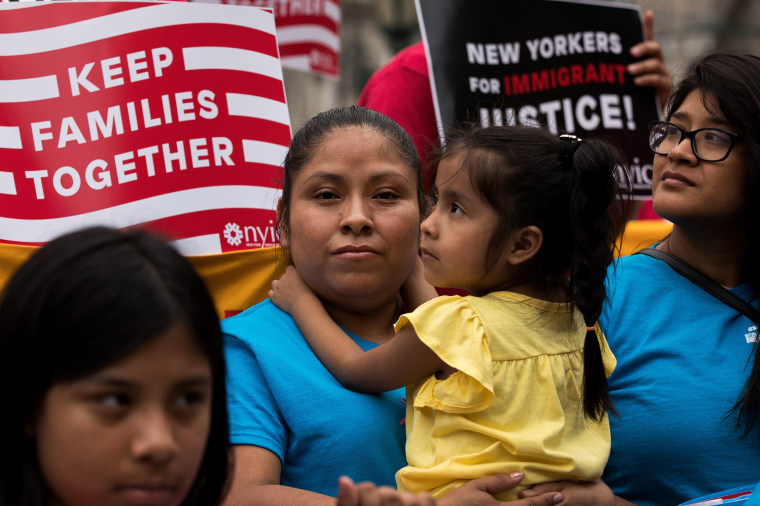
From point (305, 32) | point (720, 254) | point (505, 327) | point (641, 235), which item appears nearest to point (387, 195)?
point (505, 327)

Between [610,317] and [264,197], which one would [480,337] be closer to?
[610,317]

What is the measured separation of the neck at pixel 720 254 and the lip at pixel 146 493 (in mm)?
1639

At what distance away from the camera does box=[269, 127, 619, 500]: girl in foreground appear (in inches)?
79.1

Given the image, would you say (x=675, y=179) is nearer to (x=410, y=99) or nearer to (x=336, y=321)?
(x=336, y=321)

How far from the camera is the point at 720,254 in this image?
2.59m

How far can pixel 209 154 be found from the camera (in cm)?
276

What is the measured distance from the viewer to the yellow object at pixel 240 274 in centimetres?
260

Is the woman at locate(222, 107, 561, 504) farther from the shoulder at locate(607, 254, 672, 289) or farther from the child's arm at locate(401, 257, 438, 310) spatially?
the shoulder at locate(607, 254, 672, 289)

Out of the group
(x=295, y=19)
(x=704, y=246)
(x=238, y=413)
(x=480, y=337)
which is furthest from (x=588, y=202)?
(x=295, y=19)

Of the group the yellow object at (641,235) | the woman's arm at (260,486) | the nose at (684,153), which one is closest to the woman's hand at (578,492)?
the woman's arm at (260,486)

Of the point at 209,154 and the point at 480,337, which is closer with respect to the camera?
the point at 480,337

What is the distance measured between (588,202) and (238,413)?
0.89 m

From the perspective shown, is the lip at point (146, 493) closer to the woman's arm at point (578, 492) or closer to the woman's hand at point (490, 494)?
the woman's hand at point (490, 494)

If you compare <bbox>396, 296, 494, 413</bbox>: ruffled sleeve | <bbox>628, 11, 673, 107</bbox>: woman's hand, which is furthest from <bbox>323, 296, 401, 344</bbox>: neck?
<bbox>628, 11, 673, 107</bbox>: woman's hand
